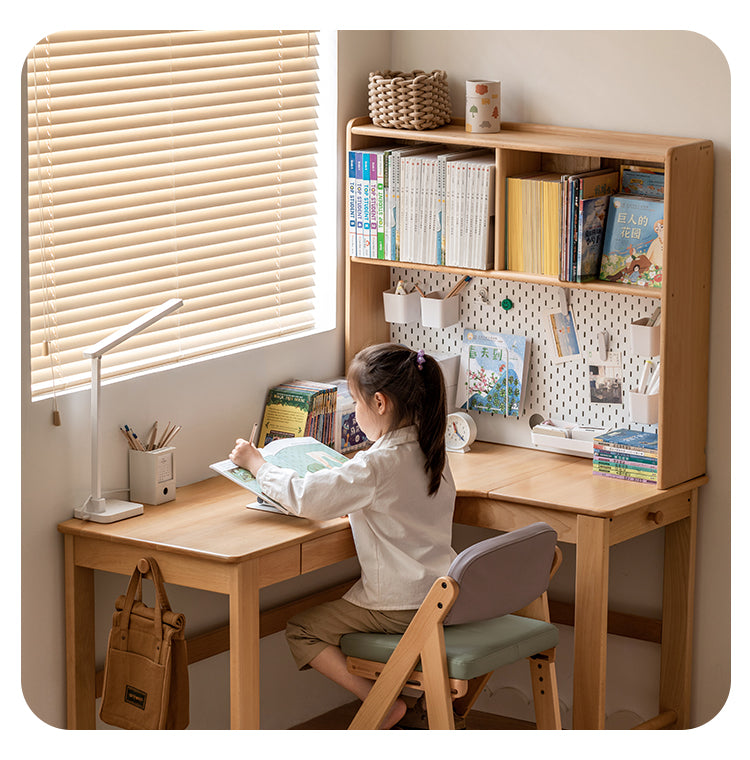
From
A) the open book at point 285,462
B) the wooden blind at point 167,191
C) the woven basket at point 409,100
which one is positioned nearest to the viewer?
the wooden blind at point 167,191

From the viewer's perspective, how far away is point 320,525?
3.31 metres

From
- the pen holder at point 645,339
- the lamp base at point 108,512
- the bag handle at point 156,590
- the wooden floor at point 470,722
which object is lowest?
the wooden floor at point 470,722

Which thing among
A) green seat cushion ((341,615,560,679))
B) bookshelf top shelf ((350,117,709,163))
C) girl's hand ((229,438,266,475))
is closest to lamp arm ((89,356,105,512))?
girl's hand ((229,438,266,475))

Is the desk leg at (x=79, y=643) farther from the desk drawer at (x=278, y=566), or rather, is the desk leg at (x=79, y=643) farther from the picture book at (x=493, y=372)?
the picture book at (x=493, y=372)

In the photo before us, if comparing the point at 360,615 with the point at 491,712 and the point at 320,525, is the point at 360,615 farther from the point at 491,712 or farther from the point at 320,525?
the point at 491,712

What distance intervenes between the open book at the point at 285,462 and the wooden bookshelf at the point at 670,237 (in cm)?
65

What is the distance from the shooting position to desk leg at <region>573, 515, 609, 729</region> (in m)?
3.38

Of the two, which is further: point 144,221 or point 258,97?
point 258,97

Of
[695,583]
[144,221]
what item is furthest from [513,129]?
[695,583]

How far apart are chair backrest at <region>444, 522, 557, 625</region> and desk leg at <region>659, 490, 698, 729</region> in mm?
679

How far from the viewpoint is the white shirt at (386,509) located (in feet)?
10.6

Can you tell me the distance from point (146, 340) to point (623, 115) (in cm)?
135

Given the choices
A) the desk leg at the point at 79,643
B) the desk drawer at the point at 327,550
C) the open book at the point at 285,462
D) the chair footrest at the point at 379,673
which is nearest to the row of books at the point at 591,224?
the open book at the point at 285,462

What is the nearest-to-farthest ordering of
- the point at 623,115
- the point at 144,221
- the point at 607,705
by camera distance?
the point at 144,221 → the point at 623,115 → the point at 607,705
